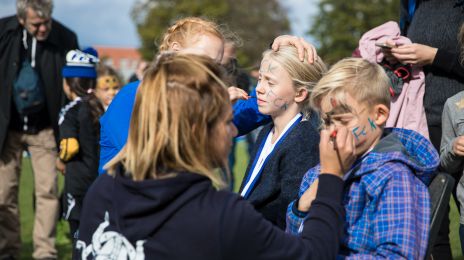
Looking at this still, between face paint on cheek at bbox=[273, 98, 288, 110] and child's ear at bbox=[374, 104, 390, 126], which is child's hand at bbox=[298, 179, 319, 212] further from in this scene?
face paint on cheek at bbox=[273, 98, 288, 110]

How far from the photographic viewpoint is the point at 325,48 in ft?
201

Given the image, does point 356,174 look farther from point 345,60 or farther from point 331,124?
point 345,60

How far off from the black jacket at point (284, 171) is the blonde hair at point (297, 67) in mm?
246

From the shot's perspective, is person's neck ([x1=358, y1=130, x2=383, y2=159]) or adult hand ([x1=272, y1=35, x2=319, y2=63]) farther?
adult hand ([x1=272, y1=35, x2=319, y2=63])

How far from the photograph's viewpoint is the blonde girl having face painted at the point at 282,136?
10.6 feet

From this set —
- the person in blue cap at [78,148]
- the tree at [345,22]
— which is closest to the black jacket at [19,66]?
the person in blue cap at [78,148]

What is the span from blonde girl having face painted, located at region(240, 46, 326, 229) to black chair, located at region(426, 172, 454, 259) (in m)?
0.75

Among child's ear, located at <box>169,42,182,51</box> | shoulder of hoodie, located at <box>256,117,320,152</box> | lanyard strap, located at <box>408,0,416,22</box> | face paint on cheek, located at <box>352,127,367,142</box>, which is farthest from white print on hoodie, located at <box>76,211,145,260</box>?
lanyard strap, located at <box>408,0,416,22</box>

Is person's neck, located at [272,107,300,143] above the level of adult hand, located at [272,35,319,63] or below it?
below

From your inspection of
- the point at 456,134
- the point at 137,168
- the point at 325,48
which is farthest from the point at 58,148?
the point at 325,48

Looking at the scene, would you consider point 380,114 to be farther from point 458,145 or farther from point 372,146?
point 458,145

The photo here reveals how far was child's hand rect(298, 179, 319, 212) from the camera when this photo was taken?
2.49 m

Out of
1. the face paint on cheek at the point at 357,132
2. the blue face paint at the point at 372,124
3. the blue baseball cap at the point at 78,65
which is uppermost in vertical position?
the blue face paint at the point at 372,124

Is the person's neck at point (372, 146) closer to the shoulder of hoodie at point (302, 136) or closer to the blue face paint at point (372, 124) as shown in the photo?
the blue face paint at point (372, 124)
